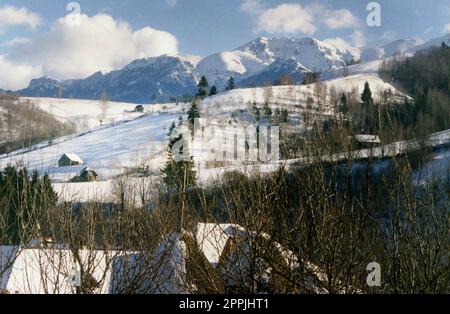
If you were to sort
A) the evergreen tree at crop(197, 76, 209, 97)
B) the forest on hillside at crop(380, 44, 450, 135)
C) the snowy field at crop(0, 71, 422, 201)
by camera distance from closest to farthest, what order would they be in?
the snowy field at crop(0, 71, 422, 201) < the forest on hillside at crop(380, 44, 450, 135) < the evergreen tree at crop(197, 76, 209, 97)

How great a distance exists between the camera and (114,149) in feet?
265

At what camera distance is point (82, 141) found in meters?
92.2

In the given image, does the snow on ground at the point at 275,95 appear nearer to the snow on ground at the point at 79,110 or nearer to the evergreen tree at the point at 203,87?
the evergreen tree at the point at 203,87

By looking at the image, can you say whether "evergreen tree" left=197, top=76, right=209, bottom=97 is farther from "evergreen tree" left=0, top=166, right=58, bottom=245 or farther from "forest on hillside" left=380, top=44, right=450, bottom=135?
"evergreen tree" left=0, top=166, right=58, bottom=245

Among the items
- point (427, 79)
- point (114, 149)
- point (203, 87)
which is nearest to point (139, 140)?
point (114, 149)

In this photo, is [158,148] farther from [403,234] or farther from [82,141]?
[403,234]

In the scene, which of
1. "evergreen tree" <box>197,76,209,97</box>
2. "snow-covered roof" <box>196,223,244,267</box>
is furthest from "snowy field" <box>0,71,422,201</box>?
"snow-covered roof" <box>196,223,244,267</box>

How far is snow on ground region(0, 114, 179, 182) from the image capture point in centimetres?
6738

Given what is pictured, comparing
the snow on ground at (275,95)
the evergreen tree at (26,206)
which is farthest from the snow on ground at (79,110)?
the evergreen tree at (26,206)

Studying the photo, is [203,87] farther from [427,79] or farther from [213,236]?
[213,236]

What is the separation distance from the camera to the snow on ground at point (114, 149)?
221 feet
